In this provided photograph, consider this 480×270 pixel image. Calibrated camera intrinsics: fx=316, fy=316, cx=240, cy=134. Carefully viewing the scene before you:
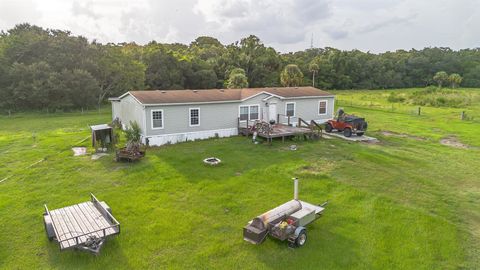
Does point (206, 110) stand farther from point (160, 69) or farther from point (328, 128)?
point (160, 69)

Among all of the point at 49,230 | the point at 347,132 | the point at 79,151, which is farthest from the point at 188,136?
the point at 49,230

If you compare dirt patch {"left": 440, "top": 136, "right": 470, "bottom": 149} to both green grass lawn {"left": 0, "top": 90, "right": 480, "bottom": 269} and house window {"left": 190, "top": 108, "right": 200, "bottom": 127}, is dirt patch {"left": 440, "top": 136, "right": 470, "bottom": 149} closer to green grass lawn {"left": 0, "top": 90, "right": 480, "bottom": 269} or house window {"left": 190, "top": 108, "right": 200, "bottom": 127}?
green grass lawn {"left": 0, "top": 90, "right": 480, "bottom": 269}

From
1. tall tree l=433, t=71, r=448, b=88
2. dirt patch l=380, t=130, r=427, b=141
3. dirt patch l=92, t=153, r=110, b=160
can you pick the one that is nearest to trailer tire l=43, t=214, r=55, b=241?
dirt patch l=92, t=153, r=110, b=160

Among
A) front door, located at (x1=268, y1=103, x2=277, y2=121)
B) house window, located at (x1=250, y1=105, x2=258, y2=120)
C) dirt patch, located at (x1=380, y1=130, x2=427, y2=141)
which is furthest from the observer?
front door, located at (x1=268, y1=103, x2=277, y2=121)

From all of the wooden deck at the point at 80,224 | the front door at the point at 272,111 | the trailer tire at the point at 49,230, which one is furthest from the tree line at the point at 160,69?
the trailer tire at the point at 49,230

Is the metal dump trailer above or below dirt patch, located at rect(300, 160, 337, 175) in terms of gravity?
below

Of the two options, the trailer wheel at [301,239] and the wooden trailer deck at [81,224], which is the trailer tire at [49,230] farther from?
the trailer wheel at [301,239]
